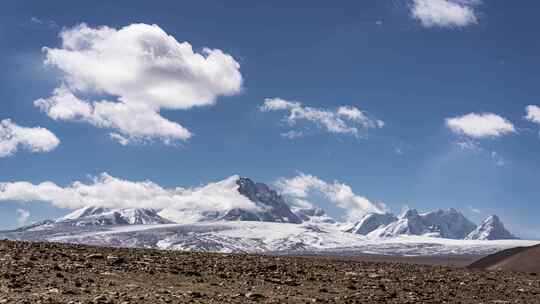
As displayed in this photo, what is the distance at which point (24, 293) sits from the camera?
18.4 metres

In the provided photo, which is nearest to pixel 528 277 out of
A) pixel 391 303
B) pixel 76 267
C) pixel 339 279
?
pixel 339 279

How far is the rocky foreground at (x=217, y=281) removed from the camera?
1925 cm

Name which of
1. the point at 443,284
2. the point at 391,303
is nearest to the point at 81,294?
the point at 391,303

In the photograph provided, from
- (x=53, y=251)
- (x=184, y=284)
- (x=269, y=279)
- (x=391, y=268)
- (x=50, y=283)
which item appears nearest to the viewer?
(x=50, y=283)

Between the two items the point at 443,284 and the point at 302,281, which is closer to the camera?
the point at 302,281

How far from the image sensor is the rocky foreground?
19250 millimetres

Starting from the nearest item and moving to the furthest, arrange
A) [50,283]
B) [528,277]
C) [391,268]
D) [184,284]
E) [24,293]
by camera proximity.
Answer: [24,293], [50,283], [184,284], [391,268], [528,277]

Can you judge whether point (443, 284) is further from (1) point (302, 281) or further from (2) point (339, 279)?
(1) point (302, 281)

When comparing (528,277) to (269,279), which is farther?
(528,277)

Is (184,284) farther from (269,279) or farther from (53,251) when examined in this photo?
(53,251)

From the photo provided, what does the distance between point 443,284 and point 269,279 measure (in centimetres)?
761

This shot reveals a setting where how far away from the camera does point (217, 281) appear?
22.9 m

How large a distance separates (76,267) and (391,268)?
14.5 meters

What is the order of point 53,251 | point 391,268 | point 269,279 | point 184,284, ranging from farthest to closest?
point 391,268, point 53,251, point 269,279, point 184,284
